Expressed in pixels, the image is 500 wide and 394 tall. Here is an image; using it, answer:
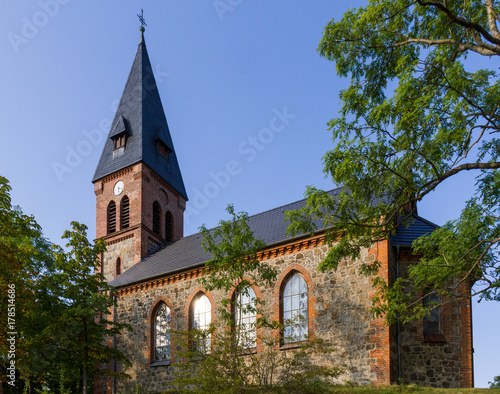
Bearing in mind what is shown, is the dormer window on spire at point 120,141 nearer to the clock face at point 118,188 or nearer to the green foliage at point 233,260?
the clock face at point 118,188

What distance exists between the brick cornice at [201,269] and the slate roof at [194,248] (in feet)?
0.76

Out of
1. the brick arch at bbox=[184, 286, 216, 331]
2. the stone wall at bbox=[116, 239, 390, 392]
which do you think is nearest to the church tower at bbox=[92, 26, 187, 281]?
the brick arch at bbox=[184, 286, 216, 331]

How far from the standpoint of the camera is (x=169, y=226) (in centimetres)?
3322

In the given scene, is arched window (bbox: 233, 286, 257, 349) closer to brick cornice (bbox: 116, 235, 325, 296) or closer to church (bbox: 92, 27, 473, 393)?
church (bbox: 92, 27, 473, 393)

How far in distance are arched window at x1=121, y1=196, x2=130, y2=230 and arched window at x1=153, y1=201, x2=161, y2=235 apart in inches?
63.1

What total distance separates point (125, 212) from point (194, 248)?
8115 mm

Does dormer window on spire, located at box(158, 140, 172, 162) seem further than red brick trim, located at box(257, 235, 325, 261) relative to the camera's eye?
Yes

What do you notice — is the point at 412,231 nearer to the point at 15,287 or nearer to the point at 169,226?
the point at 15,287

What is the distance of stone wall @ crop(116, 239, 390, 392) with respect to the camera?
16.4m

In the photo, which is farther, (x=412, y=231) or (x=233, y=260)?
(x=412, y=231)

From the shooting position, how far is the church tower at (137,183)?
3045cm

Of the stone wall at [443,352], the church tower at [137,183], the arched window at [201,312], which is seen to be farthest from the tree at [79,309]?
the church tower at [137,183]

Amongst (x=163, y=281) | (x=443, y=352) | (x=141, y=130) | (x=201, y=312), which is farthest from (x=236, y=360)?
(x=141, y=130)

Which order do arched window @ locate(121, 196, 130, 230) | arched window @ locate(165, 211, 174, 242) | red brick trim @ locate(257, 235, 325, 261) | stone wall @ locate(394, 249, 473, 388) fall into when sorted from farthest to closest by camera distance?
arched window @ locate(165, 211, 174, 242), arched window @ locate(121, 196, 130, 230), red brick trim @ locate(257, 235, 325, 261), stone wall @ locate(394, 249, 473, 388)
